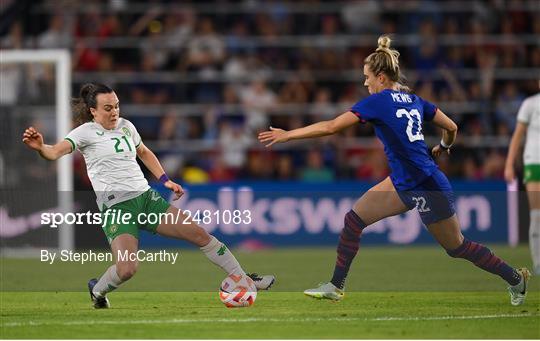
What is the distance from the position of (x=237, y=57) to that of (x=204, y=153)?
87.7 inches

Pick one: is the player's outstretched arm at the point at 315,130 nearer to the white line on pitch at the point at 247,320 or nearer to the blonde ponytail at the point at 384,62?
the blonde ponytail at the point at 384,62

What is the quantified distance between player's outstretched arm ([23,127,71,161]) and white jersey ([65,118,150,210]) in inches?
14.8

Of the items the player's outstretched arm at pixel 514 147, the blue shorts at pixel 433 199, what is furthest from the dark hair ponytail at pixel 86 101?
the player's outstretched arm at pixel 514 147

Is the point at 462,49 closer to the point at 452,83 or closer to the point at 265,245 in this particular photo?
→ the point at 452,83

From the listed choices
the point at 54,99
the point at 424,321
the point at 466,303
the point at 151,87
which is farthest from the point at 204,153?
the point at 424,321

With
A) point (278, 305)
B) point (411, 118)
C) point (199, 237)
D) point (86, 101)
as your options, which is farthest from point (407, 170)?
point (86, 101)

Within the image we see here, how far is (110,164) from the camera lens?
10.6 meters

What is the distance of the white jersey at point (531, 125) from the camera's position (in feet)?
46.6

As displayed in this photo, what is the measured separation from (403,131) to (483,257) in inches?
51.6

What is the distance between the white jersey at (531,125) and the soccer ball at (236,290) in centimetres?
484

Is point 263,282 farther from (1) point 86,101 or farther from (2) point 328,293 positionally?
(1) point 86,101

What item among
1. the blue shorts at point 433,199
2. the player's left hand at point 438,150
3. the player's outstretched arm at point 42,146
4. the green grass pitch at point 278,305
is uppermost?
the player's outstretched arm at point 42,146

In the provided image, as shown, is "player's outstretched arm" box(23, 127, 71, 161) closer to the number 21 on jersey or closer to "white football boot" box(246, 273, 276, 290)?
"white football boot" box(246, 273, 276, 290)

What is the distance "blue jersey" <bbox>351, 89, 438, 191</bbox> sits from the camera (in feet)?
34.2
